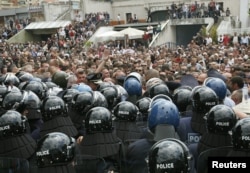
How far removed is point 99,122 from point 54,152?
1031 mm

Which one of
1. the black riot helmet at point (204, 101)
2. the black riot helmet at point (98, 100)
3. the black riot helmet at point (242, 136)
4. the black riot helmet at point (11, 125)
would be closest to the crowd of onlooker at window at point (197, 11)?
the black riot helmet at point (98, 100)

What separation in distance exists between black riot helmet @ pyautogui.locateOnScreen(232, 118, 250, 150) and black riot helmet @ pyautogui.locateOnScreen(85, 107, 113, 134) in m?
1.52

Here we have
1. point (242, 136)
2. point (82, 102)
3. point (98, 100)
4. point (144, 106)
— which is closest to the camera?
point (242, 136)

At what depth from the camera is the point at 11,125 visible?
5055 millimetres

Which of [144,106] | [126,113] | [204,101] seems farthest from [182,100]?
[126,113]

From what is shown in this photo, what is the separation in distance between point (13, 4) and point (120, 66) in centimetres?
3136

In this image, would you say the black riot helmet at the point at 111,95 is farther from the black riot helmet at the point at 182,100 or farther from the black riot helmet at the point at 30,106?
the black riot helmet at the point at 30,106

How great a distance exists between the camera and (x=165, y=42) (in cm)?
3288

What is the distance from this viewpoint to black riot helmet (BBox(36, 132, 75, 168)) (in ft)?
13.2

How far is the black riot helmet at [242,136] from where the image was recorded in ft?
12.8

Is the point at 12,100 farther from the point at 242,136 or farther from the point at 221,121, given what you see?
the point at 242,136

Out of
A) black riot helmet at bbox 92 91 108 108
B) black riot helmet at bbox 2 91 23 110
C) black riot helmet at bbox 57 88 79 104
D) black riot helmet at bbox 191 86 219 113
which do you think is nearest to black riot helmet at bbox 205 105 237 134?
black riot helmet at bbox 191 86 219 113

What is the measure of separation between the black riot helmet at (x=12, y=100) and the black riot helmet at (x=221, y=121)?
2.94 m

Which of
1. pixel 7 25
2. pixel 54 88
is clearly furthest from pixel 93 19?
pixel 54 88
